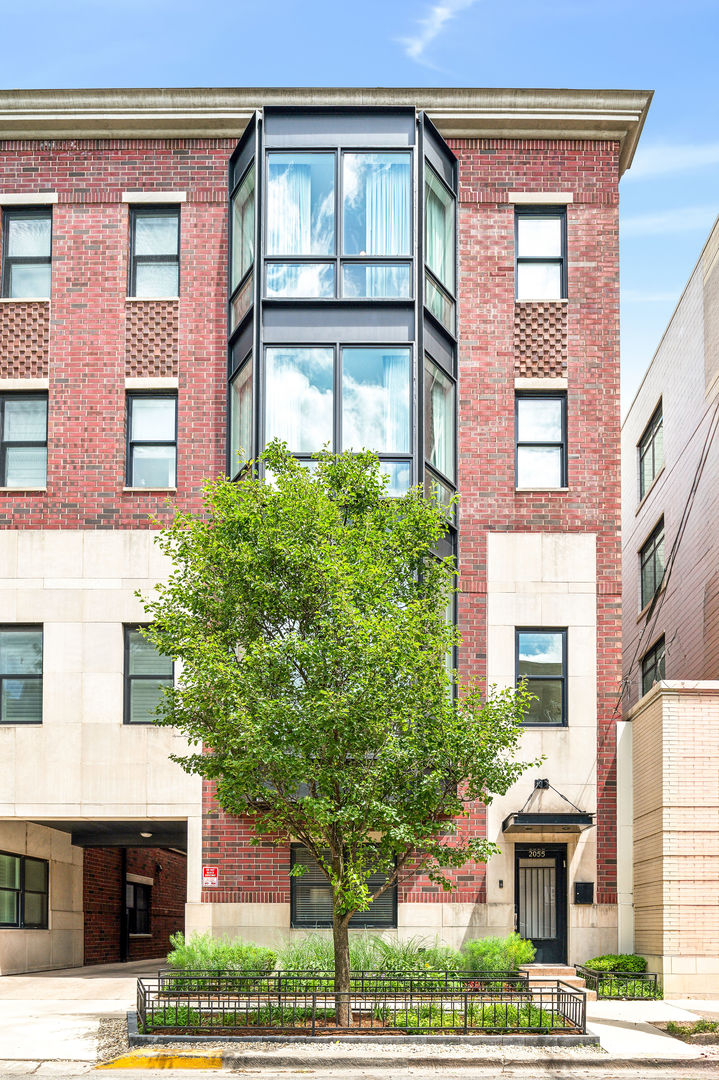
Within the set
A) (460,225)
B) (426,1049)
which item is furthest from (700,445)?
(426,1049)

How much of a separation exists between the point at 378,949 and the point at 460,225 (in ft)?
44.6

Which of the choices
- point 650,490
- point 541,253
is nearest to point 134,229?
point 541,253

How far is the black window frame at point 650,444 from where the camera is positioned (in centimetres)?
3716

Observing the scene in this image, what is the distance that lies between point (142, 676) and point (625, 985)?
33.0 feet

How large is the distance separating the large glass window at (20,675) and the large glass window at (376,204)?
930 centimetres

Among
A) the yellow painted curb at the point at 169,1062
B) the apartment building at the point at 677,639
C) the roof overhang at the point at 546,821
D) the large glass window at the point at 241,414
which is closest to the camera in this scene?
the yellow painted curb at the point at 169,1062

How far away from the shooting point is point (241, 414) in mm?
25000

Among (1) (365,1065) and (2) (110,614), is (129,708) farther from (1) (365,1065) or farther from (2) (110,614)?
(1) (365,1065)

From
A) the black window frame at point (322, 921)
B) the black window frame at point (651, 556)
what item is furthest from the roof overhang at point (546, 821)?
the black window frame at point (651, 556)

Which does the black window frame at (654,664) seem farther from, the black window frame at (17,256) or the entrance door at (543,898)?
the black window frame at (17,256)

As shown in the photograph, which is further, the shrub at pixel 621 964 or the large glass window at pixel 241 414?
the large glass window at pixel 241 414

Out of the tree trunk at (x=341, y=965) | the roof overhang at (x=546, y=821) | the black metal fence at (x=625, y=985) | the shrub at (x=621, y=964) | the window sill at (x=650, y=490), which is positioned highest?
the window sill at (x=650, y=490)

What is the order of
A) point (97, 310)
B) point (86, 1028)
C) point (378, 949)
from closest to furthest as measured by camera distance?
point (86, 1028), point (378, 949), point (97, 310)

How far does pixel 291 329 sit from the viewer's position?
79.1ft
